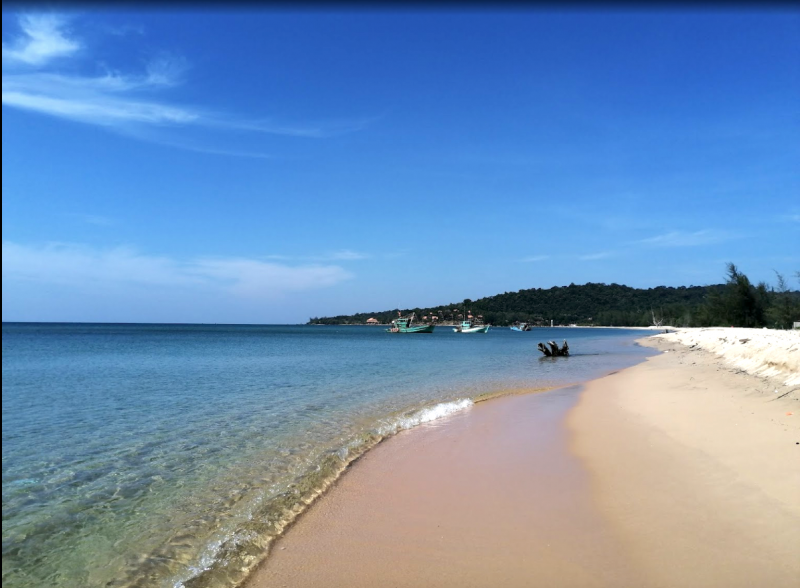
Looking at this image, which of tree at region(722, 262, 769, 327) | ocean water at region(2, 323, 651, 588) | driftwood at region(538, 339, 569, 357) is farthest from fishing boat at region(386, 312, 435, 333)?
ocean water at region(2, 323, 651, 588)

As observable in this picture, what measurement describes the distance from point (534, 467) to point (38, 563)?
20.7ft

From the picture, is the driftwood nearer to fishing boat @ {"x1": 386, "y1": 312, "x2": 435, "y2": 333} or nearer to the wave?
the wave

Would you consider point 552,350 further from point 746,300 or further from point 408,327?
point 408,327

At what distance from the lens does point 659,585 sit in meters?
4.09

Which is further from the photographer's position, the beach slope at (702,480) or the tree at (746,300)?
the tree at (746,300)

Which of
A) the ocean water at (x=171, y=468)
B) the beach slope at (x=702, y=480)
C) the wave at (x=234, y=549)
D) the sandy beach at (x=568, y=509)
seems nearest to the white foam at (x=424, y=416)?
the ocean water at (x=171, y=468)

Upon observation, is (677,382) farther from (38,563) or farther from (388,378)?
(38,563)

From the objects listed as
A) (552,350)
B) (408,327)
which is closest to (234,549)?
(552,350)

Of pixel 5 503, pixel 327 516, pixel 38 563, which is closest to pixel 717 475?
pixel 327 516

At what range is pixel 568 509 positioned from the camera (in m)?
5.85

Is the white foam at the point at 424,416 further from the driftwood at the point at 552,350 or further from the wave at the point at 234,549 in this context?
the driftwood at the point at 552,350

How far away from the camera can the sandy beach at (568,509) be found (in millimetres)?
4430

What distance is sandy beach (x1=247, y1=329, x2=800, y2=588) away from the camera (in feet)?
14.5

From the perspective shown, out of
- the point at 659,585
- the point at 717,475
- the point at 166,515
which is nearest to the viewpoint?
the point at 659,585
